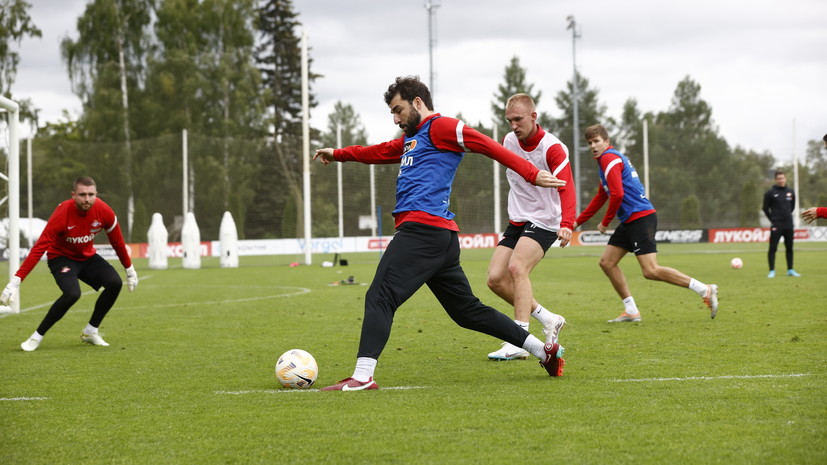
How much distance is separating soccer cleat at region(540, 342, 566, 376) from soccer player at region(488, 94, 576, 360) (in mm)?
889

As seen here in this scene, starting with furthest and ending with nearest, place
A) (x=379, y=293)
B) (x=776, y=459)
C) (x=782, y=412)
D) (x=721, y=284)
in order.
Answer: (x=721, y=284)
(x=379, y=293)
(x=782, y=412)
(x=776, y=459)

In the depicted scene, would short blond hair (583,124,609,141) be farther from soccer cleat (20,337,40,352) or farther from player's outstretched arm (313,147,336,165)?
soccer cleat (20,337,40,352)

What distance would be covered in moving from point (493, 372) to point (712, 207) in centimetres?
4644

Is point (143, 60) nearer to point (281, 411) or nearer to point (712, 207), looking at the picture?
point (712, 207)

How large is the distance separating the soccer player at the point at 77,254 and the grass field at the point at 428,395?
33cm

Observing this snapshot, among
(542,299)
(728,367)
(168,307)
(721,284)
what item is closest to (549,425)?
(728,367)

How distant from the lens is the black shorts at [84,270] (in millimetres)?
9172

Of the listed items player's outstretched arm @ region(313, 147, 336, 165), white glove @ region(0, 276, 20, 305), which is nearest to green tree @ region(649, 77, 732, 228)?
white glove @ region(0, 276, 20, 305)

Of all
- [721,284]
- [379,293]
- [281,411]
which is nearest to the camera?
[281,411]

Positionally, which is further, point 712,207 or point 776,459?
point 712,207

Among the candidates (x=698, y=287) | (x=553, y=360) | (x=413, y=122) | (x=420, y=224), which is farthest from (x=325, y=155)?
(x=698, y=287)

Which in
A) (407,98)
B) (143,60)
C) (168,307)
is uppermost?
(143,60)

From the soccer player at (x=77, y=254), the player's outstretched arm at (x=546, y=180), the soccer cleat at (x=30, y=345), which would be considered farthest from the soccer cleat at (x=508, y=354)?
the soccer cleat at (x=30, y=345)

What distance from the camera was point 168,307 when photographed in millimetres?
14016
